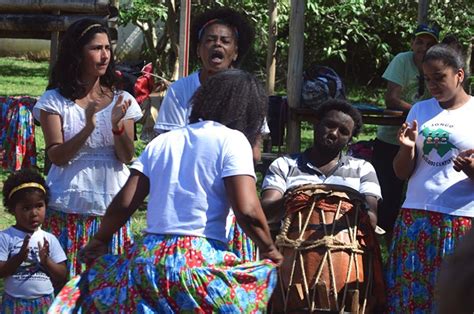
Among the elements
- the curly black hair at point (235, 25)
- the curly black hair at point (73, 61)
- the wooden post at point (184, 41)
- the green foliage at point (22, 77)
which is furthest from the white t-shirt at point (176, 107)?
the green foliage at point (22, 77)

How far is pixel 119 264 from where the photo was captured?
4176 mm

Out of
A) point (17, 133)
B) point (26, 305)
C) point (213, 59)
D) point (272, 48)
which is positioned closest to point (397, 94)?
point (213, 59)

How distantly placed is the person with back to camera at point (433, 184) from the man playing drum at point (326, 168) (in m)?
0.35

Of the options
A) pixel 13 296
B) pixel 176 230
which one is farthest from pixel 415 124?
pixel 13 296

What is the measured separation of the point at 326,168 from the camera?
609 cm

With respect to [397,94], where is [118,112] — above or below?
below

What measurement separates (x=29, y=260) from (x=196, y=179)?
5.69 ft

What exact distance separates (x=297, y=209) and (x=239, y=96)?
164 cm

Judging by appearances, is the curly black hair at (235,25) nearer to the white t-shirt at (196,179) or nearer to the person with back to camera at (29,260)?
the person with back to camera at (29,260)

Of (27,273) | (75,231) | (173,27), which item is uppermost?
(173,27)

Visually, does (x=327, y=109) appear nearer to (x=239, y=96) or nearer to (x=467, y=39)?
(x=239, y=96)

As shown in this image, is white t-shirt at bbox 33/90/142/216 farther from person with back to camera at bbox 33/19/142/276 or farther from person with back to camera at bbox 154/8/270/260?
person with back to camera at bbox 154/8/270/260

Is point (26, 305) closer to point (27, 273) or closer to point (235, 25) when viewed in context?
point (27, 273)

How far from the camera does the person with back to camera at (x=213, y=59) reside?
531 centimetres
